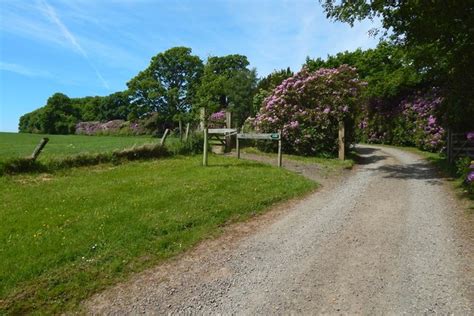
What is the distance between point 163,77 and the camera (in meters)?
57.0

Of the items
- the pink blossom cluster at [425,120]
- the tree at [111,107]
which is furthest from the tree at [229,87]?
the tree at [111,107]

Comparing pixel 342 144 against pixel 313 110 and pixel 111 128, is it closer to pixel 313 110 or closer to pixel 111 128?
pixel 313 110

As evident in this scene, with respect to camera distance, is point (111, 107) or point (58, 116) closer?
point (111, 107)

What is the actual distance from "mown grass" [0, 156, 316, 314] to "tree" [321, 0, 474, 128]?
5959 millimetres

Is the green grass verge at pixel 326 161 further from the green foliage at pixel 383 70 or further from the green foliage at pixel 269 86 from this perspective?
the green foliage at pixel 383 70

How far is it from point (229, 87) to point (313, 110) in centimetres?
2064

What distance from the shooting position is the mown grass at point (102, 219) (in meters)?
4.64

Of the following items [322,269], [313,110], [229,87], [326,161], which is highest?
[229,87]

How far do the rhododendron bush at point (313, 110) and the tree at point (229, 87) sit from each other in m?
2.99

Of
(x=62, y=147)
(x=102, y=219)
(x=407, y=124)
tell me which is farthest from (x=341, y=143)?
(x=62, y=147)

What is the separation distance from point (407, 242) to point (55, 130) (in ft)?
245

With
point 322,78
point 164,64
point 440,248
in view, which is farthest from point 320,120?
point 164,64

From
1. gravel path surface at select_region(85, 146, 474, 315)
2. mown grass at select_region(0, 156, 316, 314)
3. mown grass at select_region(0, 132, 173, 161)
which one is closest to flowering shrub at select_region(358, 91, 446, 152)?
mown grass at select_region(0, 156, 316, 314)

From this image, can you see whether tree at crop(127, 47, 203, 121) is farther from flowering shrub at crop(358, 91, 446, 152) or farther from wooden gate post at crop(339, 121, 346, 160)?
wooden gate post at crop(339, 121, 346, 160)
